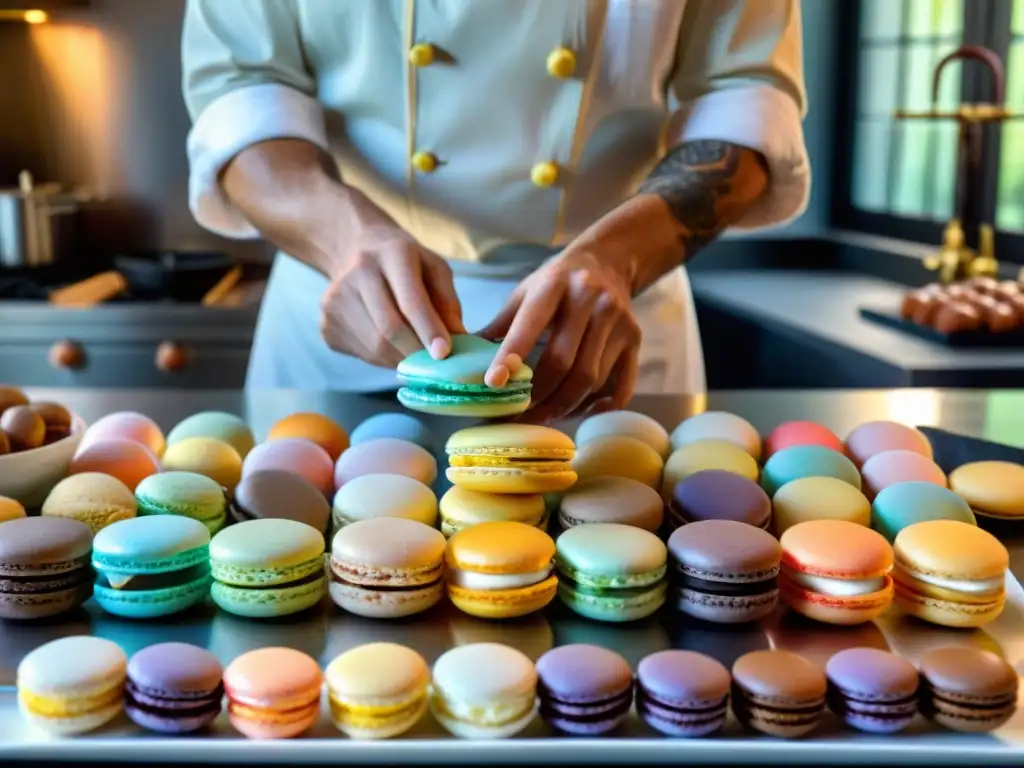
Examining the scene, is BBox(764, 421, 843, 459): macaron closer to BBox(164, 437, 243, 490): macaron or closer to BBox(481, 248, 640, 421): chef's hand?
BBox(481, 248, 640, 421): chef's hand

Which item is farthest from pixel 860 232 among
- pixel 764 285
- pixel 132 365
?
pixel 132 365

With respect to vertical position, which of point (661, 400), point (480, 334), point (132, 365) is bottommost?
point (132, 365)

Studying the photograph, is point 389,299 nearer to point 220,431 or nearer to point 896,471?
point 220,431

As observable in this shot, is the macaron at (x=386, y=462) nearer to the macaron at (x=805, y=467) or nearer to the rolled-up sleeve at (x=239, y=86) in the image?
the macaron at (x=805, y=467)

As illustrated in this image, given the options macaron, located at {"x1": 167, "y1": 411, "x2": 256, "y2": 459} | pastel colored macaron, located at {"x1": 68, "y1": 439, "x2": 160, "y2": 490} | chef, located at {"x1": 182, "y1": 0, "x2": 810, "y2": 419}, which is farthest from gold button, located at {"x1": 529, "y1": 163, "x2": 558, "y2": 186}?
pastel colored macaron, located at {"x1": 68, "y1": 439, "x2": 160, "y2": 490}

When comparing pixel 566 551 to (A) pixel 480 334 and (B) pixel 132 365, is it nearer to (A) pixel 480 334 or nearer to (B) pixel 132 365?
(A) pixel 480 334

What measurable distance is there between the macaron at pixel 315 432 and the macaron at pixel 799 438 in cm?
38

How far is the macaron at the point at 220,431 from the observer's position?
98 centimetres

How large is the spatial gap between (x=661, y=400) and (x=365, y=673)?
28.5 inches

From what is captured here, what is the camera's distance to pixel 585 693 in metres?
0.57

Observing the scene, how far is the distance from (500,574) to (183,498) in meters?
0.26

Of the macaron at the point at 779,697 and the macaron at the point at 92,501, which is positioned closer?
the macaron at the point at 779,697

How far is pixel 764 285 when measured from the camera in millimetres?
2869

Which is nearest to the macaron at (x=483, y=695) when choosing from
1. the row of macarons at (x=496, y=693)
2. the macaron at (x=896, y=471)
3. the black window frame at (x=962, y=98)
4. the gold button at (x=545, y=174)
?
the row of macarons at (x=496, y=693)
